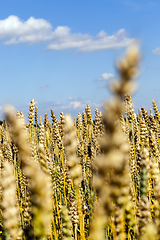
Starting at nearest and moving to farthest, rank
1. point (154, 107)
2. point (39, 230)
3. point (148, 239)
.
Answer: point (39, 230) < point (148, 239) < point (154, 107)

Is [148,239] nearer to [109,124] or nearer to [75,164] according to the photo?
[75,164]

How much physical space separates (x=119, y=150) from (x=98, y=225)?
144 mm

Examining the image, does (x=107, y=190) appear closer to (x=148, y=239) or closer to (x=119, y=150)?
(x=119, y=150)

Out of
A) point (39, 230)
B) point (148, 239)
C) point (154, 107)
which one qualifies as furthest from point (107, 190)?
point (154, 107)

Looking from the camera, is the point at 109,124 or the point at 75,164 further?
the point at 75,164

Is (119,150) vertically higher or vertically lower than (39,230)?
higher

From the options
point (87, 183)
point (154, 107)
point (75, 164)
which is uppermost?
point (154, 107)

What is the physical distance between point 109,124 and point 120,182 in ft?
0.52

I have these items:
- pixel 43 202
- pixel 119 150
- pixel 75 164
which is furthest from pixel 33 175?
pixel 75 164

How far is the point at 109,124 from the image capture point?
1.63 feet

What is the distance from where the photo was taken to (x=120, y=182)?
59 cm

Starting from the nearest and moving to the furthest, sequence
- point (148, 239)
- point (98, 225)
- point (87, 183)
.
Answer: point (98, 225) → point (148, 239) → point (87, 183)

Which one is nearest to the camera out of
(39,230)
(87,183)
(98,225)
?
(98,225)

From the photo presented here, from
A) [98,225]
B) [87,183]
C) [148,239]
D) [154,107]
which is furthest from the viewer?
[154,107]
